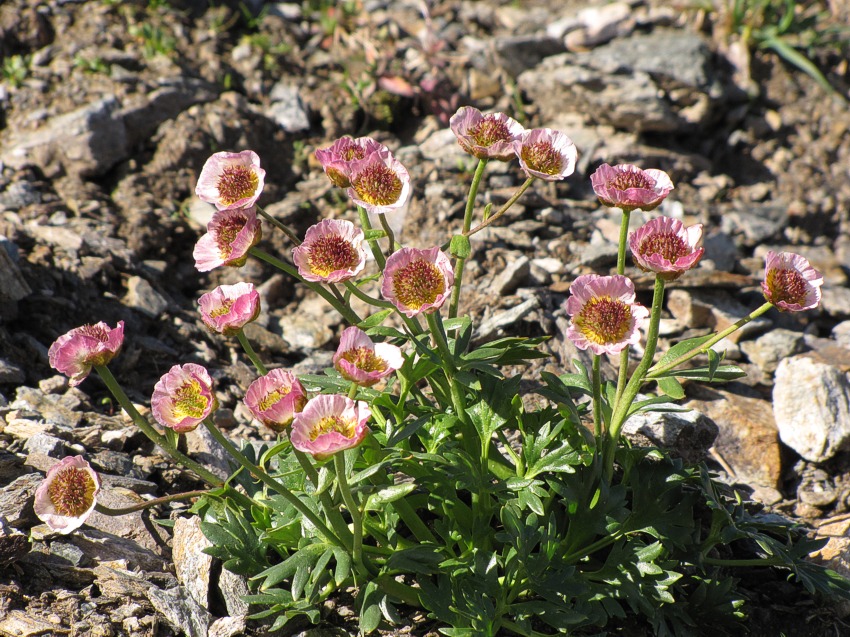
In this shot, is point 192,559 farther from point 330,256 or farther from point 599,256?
point 599,256

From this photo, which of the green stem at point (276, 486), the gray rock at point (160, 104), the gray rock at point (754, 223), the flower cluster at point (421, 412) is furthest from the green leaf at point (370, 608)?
the gray rock at point (160, 104)

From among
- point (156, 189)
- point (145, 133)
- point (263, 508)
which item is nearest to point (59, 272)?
point (156, 189)

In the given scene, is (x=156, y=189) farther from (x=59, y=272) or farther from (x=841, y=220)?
(x=841, y=220)

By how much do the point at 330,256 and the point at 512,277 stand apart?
2103 millimetres

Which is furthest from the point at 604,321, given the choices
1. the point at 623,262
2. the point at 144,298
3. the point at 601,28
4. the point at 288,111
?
the point at 601,28

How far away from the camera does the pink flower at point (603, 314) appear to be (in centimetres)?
246

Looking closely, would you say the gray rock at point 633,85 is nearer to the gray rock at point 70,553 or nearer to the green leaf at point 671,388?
the green leaf at point 671,388

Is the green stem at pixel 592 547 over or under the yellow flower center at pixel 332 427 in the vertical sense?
under

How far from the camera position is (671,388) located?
97.6 inches

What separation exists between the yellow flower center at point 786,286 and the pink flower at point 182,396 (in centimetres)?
177

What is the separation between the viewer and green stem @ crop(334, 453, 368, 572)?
2.30 meters

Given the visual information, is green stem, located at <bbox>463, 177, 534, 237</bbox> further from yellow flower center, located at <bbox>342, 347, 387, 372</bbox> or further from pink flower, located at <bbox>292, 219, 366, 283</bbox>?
yellow flower center, located at <bbox>342, 347, 387, 372</bbox>

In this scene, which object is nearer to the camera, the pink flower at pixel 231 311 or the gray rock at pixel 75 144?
the pink flower at pixel 231 311

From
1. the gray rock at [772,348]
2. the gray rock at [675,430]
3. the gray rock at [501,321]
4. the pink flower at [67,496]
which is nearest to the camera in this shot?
the pink flower at [67,496]
